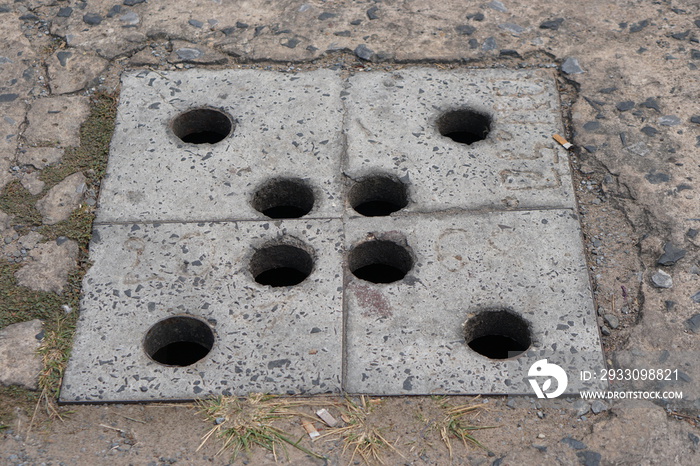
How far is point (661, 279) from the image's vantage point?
2877 mm

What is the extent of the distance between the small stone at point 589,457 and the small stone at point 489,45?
2061mm

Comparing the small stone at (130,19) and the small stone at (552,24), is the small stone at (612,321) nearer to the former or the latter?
Answer: the small stone at (552,24)

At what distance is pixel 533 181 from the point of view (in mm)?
3180

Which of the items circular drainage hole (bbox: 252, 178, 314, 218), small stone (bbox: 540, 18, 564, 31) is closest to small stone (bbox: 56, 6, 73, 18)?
circular drainage hole (bbox: 252, 178, 314, 218)

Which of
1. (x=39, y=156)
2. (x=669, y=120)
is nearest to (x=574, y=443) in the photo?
(x=669, y=120)

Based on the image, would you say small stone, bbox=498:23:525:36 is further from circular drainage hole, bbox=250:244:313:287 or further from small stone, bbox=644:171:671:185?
circular drainage hole, bbox=250:244:313:287

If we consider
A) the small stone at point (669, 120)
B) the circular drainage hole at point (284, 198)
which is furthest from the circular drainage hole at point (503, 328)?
the small stone at point (669, 120)

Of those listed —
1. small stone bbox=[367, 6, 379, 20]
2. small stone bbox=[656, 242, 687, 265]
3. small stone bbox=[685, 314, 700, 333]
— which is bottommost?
small stone bbox=[685, 314, 700, 333]

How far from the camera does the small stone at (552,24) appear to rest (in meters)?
3.91

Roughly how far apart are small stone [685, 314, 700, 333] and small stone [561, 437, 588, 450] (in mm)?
620

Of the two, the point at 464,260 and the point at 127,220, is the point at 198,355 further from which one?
the point at 464,260

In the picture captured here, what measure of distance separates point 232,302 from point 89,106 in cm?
138

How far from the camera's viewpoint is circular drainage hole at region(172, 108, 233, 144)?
3496 mm

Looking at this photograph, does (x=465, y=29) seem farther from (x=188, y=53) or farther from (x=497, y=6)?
(x=188, y=53)
